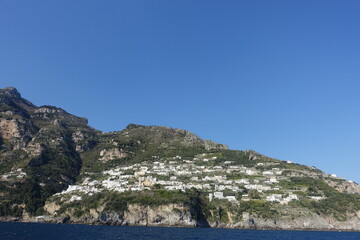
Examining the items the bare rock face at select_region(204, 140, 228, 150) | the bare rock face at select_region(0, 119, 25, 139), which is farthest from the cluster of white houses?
the bare rock face at select_region(0, 119, 25, 139)

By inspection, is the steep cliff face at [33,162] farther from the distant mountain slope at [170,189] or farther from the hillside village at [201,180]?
the hillside village at [201,180]

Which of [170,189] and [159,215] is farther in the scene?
[170,189]

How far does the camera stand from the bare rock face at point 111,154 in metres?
182

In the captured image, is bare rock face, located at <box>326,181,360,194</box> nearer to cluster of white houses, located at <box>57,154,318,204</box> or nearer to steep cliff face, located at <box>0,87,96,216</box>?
cluster of white houses, located at <box>57,154,318,204</box>

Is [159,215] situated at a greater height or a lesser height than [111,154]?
lesser

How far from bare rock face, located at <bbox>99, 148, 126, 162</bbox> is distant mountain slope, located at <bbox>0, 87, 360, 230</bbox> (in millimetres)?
637

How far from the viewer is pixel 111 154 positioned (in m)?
184

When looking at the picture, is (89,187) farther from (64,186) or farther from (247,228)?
(247,228)

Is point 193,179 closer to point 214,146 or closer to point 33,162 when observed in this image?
point 214,146

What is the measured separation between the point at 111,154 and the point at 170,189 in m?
79.2

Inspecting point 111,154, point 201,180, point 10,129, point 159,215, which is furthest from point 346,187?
point 10,129

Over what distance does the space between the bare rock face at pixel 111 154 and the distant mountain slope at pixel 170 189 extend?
64cm

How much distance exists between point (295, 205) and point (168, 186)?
4634 cm

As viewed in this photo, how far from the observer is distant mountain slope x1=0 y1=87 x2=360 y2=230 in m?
99.6
